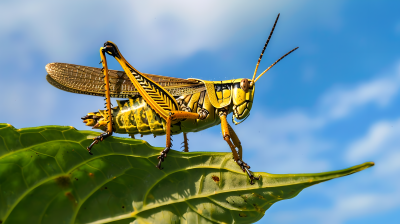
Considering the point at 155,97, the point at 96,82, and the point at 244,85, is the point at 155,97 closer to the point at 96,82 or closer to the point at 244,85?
the point at 96,82

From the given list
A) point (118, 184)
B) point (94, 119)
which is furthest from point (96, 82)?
point (118, 184)

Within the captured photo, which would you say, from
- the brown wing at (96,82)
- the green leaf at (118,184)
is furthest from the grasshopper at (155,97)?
the green leaf at (118,184)

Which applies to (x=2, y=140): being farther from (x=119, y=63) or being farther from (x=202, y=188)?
(x=119, y=63)

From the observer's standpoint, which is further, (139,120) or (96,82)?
(96,82)

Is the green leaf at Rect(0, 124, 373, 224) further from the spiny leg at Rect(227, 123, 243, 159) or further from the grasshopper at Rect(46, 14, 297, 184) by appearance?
the spiny leg at Rect(227, 123, 243, 159)

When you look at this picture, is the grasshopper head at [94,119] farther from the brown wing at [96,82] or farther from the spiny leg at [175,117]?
the spiny leg at [175,117]

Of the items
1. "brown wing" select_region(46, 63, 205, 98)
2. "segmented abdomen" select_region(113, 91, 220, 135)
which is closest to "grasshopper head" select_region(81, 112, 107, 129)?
"segmented abdomen" select_region(113, 91, 220, 135)

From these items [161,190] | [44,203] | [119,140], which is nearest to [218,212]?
[161,190]

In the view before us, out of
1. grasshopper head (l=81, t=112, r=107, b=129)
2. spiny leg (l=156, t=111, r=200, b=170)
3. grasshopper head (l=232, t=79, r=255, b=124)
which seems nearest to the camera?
spiny leg (l=156, t=111, r=200, b=170)

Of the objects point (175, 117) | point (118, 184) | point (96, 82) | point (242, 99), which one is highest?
point (96, 82)
